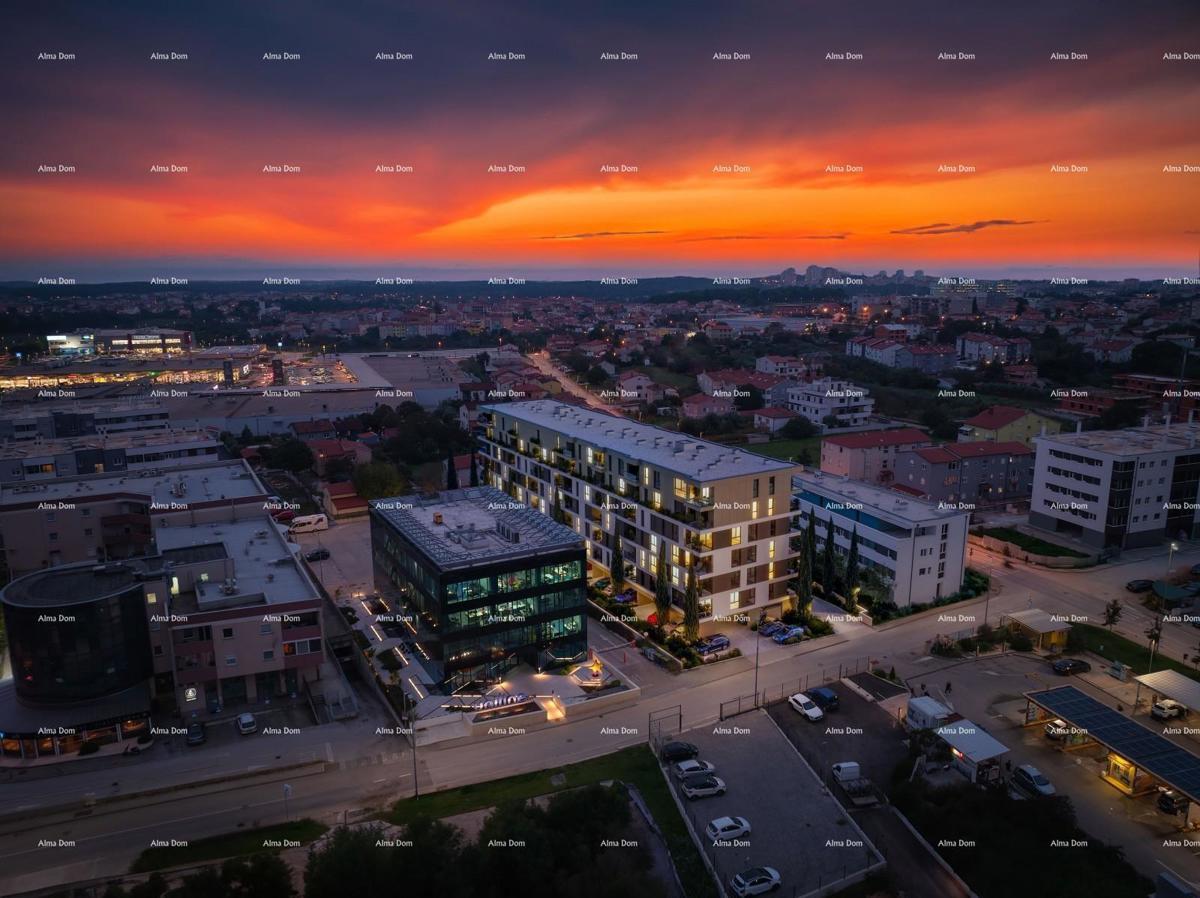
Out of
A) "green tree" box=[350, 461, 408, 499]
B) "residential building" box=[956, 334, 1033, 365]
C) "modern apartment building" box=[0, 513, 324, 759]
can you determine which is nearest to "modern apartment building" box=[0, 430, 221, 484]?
"green tree" box=[350, 461, 408, 499]

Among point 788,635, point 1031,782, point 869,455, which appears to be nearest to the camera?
point 1031,782

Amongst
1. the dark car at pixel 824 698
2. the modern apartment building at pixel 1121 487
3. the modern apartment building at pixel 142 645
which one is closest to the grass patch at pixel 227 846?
the modern apartment building at pixel 142 645

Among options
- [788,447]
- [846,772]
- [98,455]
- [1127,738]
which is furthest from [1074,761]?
[98,455]

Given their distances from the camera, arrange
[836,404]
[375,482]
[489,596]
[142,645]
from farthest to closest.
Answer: [836,404]
[375,482]
[489,596]
[142,645]

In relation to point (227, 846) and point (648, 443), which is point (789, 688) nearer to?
point (648, 443)

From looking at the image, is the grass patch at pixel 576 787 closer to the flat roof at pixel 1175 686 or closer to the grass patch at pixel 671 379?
the flat roof at pixel 1175 686

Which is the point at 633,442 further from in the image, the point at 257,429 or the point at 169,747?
the point at 257,429

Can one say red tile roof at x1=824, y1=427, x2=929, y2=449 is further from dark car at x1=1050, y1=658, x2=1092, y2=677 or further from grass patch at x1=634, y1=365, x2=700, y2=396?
grass patch at x1=634, y1=365, x2=700, y2=396
